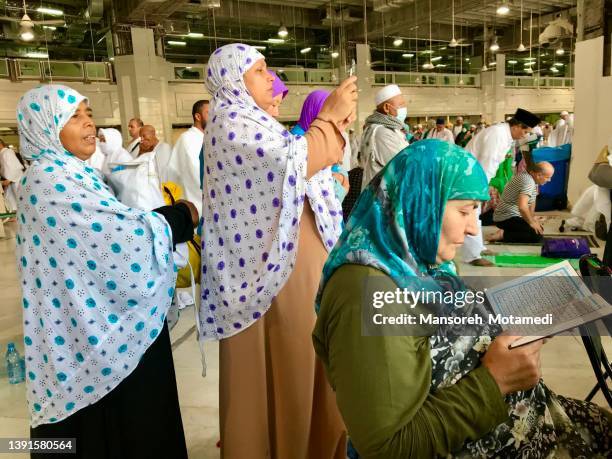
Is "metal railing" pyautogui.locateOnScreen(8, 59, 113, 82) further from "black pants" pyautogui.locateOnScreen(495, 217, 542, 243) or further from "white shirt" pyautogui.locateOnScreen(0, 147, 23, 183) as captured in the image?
"black pants" pyautogui.locateOnScreen(495, 217, 542, 243)

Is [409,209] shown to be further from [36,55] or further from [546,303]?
[36,55]

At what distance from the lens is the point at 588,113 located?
6531 mm

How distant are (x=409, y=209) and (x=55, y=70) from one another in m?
11.8

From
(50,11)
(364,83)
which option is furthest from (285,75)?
(50,11)

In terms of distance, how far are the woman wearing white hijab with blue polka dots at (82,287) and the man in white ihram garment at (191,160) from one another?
2037mm

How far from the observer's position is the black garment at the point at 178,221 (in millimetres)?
1529

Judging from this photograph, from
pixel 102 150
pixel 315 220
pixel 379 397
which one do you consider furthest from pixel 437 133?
pixel 379 397

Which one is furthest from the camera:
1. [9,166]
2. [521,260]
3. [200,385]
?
[9,166]

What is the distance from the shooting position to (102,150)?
504cm

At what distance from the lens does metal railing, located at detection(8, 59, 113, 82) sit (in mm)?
10125

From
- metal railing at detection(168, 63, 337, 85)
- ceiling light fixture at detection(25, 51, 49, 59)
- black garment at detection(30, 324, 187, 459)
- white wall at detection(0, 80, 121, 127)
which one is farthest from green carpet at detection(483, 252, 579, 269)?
ceiling light fixture at detection(25, 51, 49, 59)

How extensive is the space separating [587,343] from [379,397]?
29.9 inches

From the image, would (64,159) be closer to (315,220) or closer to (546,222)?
(315,220)

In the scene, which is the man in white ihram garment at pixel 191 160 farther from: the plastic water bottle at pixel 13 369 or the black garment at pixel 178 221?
the black garment at pixel 178 221
